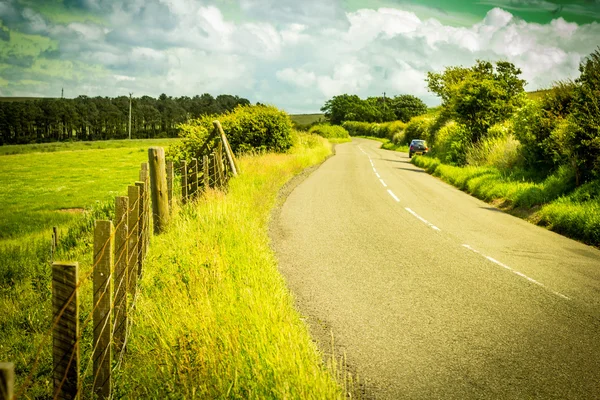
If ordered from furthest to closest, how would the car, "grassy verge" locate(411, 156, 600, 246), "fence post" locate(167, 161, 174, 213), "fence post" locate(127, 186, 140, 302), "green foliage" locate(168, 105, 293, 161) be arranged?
the car → "green foliage" locate(168, 105, 293, 161) → "grassy verge" locate(411, 156, 600, 246) → "fence post" locate(167, 161, 174, 213) → "fence post" locate(127, 186, 140, 302)

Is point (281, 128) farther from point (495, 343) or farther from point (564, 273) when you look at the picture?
point (495, 343)

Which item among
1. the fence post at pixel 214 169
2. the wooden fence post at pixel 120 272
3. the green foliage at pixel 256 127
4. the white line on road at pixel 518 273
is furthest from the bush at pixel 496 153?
the wooden fence post at pixel 120 272

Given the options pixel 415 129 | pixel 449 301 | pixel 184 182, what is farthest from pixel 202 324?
pixel 415 129

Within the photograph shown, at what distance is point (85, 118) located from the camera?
128 m

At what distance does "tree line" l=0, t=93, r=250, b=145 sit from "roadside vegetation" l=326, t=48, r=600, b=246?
81762 millimetres

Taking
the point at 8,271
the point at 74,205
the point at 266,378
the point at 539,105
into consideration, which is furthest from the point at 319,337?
the point at 74,205

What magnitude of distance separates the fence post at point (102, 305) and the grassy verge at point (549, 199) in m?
10.4

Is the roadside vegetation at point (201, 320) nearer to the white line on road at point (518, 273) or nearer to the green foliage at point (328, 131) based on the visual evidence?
the white line on road at point (518, 273)

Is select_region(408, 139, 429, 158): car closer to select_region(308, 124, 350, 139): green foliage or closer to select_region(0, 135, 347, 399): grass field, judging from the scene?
select_region(0, 135, 347, 399): grass field

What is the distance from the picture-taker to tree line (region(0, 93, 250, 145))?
113 metres

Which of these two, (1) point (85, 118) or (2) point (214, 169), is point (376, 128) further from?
(1) point (85, 118)

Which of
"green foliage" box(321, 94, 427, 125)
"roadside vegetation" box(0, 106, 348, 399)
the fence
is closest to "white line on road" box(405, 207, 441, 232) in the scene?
"roadside vegetation" box(0, 106, 348, 399)

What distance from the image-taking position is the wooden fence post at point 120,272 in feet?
12.3

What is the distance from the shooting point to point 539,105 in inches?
608
